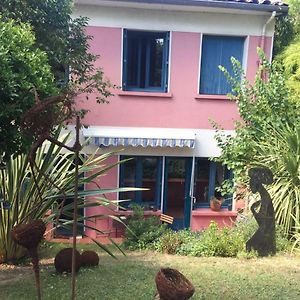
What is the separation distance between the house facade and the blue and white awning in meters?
0.03

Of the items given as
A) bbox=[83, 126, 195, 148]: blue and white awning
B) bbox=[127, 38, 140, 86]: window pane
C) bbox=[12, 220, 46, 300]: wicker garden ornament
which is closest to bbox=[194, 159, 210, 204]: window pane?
bbox=[83, 126, 195, 148]: blue and white awning

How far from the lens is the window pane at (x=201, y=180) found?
14.8m

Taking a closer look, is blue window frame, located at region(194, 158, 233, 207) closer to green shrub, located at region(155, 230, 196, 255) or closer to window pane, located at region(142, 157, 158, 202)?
window pane, located at region(142, 157, 158, 202)

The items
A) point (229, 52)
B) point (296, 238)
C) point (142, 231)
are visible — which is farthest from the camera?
point (229, 52)

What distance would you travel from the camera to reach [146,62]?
14.1 meters

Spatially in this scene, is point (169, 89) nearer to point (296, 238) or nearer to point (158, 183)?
point (158, 183)

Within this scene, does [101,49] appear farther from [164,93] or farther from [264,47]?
[264,47]

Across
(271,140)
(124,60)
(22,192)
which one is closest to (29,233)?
(22,192)

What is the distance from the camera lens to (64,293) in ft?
20.8

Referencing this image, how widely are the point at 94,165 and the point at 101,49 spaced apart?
6.06 meters

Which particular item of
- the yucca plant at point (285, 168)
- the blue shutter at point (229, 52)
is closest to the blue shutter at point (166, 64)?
the blue shutter at point (229, 52)

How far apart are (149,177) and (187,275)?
24.1 ft

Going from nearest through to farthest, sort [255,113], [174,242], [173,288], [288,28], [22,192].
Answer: [173,288] < [22,192] < [174,242] < [255,113] < [288,28]

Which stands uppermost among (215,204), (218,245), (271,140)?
(271,140)
